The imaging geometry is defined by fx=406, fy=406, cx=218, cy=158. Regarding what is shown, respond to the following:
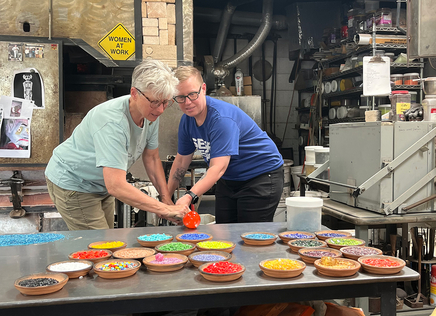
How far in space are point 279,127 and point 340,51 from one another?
2142mm

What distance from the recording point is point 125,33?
4180 millimetres

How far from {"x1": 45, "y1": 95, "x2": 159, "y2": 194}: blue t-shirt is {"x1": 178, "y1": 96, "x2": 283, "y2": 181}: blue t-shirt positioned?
26 cm

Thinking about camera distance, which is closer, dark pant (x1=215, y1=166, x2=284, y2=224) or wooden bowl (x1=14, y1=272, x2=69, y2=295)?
wooden bowl (x1=14, y1=272, x2=69, y2=295)

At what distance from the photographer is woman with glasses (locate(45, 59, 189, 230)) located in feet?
6.53

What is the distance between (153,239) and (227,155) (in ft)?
2.05

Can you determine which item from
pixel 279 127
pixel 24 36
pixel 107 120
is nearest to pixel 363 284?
pixel 107 120

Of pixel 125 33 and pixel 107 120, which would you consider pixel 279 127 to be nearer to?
pixel 125 33

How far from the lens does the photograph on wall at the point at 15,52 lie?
383cm

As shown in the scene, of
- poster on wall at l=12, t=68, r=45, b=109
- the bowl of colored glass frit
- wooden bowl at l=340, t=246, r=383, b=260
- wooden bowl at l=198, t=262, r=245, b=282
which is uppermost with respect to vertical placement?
poster on wall at l=12, t=68, r=45, b=109

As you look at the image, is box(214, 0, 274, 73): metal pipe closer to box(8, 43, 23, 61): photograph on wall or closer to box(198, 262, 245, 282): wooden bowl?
box(8, 43, 23, 61): photograph on wall

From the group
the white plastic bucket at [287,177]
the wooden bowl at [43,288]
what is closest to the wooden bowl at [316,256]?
the wooden bowl at [43,288]

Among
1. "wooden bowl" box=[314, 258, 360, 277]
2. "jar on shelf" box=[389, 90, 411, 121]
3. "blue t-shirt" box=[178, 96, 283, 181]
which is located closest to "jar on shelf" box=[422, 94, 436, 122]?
"jar on shelf" box=[389, 90, 411, 121]

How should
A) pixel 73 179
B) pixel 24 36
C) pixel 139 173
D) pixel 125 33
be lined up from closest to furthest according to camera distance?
pixel 73 179, pixel 24 36, pixel 125 33, pixel 139 173

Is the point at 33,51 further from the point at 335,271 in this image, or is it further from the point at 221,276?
the point at 335,271
